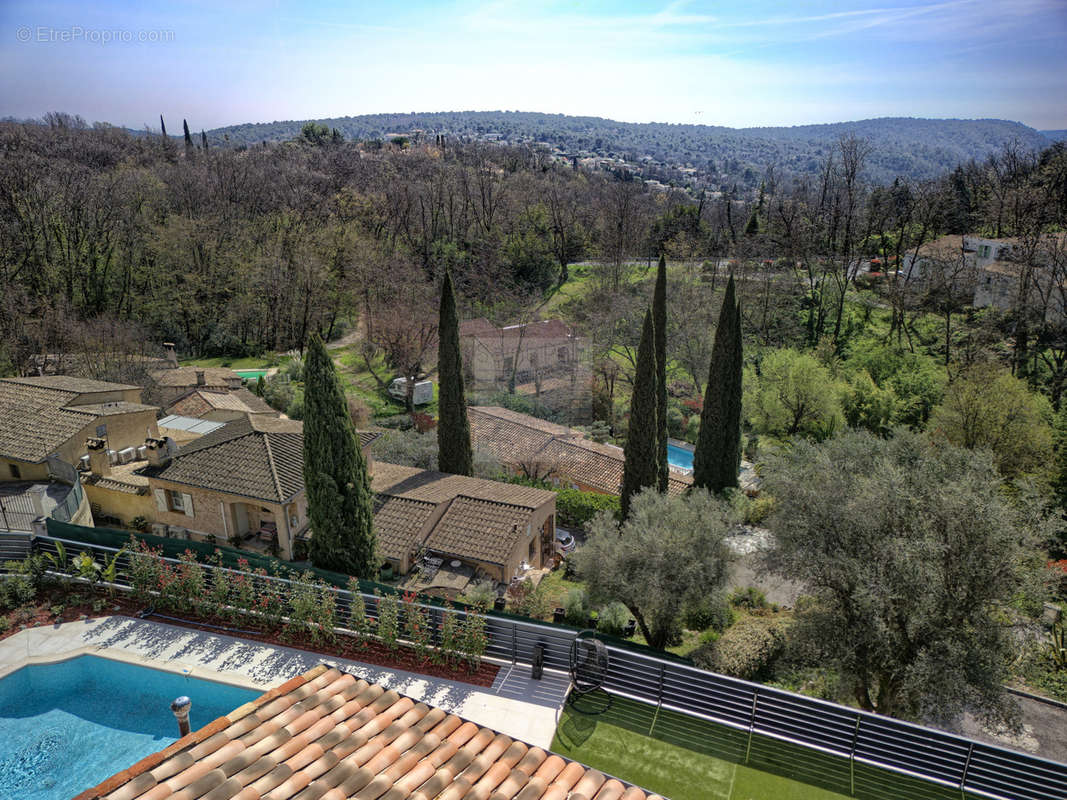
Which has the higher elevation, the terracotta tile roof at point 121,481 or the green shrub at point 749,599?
the terracotta tile roof at point 121,481

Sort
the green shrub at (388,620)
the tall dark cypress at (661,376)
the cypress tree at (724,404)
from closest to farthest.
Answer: the green shrub at (388,620) → the tall dark cypress at (661,376) → the cypress tree at (724,404)

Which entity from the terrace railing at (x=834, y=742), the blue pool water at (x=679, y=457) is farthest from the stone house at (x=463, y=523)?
the blue pool water at (x=679, y=457)

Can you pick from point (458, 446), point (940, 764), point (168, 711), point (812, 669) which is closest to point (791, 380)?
point (458, 446)

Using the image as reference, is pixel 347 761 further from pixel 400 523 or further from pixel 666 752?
pixel 400 523

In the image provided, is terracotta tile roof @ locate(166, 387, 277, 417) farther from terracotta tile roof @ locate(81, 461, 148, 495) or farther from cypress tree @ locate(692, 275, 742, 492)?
cypress tree @ locate(692, 275, 742, 492)

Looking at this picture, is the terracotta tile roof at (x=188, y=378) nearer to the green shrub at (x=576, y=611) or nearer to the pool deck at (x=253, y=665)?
the pool deck at (x=253, y=665)

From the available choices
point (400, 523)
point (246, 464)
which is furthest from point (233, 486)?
point (400, 523)

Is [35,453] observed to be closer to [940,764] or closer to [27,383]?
[27,383]
